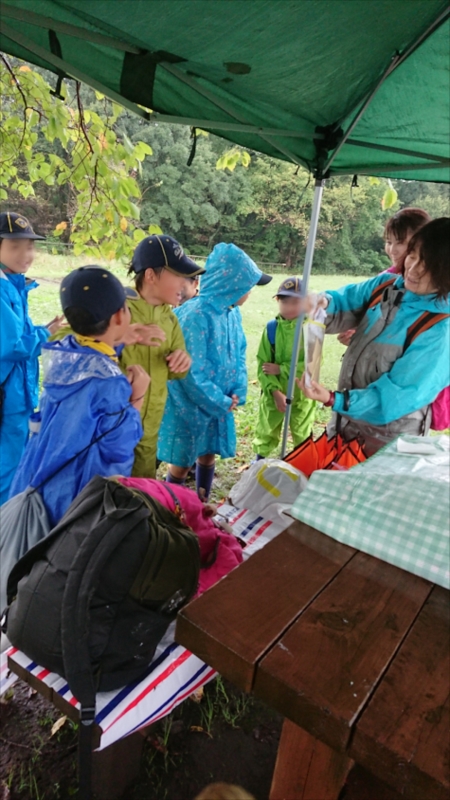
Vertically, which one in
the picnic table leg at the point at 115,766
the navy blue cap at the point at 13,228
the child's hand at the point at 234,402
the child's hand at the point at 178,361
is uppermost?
the navy blue cap at the point at 13,228

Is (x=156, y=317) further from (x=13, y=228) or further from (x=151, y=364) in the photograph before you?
(x=13, y=228)

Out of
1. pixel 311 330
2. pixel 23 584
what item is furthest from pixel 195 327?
pixel 23 584

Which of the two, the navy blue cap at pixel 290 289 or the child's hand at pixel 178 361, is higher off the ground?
the navy blue cap at pixel 290 289

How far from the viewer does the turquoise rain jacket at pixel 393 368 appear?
2.15 meters

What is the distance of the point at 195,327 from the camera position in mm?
2984

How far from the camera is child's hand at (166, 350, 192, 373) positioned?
2.46 meters

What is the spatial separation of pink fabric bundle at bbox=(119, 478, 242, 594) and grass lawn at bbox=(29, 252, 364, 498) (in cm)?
209

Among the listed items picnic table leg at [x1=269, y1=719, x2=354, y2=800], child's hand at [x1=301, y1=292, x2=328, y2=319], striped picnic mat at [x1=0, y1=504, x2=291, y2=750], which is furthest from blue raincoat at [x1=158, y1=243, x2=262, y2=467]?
picnic table leg at [x1=269, y1=719, x2=354, y2=800]

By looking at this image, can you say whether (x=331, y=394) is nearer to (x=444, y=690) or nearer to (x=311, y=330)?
(x=311, y=330)

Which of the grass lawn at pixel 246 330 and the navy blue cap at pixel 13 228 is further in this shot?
the grass lawn at pixel 246 330

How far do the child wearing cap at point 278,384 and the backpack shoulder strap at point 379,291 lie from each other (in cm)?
127

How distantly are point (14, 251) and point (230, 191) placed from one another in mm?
20654

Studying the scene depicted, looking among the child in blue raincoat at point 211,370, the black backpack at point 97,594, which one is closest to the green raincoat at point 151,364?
the child in blue raincoat at point 211,370

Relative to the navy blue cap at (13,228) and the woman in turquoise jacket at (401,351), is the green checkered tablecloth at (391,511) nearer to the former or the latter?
the woman in turquoise jacket at (401,351)
